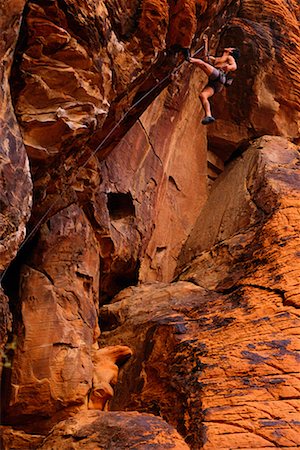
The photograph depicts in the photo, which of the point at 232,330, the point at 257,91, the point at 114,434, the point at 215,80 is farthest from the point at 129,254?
the point at 257,91

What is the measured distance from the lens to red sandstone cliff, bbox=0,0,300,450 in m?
7.27

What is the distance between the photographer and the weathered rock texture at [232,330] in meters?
7.44

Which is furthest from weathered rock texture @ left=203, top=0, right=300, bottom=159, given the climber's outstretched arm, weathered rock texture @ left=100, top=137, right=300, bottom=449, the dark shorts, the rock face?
the rock face

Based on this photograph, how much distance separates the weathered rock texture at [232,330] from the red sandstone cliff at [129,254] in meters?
0.03

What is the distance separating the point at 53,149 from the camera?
7.92 metres

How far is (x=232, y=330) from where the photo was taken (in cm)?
863

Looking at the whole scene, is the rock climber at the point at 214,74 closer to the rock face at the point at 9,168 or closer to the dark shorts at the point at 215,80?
the dark shorts at the point at 215,80

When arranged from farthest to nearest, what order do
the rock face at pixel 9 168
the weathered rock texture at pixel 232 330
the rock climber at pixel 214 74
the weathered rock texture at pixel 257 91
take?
the weathered rock texture at pixel 257 91 → the rock climber at pixel 214 74 → the weathered rock texture at pixel 232 330 → the rock face at pixel 9 168

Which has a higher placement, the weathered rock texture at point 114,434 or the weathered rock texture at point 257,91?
the weathered rock texture at point 257,91

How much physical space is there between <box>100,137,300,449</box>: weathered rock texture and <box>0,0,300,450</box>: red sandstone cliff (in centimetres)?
3

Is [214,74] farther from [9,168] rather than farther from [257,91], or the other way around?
[9,168]

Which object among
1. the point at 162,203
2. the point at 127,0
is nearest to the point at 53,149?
the point at 127,0

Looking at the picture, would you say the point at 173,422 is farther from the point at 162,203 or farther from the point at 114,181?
the point at 162,203

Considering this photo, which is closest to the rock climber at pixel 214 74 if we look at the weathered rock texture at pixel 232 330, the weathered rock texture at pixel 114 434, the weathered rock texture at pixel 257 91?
the weathered rock texture at pixel 232 330
